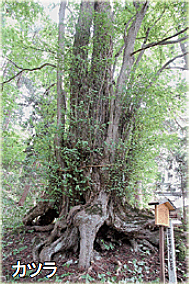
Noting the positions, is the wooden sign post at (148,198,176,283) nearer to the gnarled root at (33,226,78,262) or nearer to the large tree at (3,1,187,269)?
the large tree at (3,1,187,269)

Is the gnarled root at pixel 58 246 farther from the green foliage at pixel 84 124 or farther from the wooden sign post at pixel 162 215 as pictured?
the wooden sign post at pixel 162 215

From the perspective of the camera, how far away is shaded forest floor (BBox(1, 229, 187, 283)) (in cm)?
238

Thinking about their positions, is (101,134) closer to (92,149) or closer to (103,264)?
(92,149)

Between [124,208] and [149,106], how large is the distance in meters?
1.82

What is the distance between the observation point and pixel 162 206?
7.73 feet

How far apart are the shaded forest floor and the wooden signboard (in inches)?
31.0

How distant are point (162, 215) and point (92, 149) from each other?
1.40 metres

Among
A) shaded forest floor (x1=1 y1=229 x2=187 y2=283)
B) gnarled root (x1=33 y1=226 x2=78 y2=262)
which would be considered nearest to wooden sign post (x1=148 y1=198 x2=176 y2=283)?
shaded forest floor (x1=1 y1=229 x2=187 y2=283)

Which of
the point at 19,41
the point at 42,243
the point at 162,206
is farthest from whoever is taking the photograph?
the point at 19,41

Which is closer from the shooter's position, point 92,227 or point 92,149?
point 92,227

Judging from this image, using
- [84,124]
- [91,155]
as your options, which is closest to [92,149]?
[91,155]

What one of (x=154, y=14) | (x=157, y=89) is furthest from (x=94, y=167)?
(x=154, y=14)

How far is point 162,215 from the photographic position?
2330 mm

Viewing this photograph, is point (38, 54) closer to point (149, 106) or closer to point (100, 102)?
point (100, 102)
